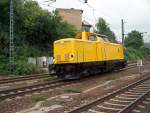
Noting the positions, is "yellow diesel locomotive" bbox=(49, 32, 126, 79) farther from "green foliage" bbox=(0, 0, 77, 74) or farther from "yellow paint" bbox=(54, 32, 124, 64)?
"green foliage" bbox=(0, 0, 77, 74)

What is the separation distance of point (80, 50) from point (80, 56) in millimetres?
412

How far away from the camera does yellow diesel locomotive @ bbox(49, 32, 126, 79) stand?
2231cm

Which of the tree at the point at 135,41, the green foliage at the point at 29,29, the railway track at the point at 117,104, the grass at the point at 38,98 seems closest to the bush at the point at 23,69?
the green foliage at the point at 29,29

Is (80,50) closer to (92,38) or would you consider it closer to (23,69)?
(92,38)

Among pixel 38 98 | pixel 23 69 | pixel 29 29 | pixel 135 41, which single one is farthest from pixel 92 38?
pixel 135 41

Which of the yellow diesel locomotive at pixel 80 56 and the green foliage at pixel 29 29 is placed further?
the green foliage at pixel 29 29

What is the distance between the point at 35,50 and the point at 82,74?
1689 centimetres

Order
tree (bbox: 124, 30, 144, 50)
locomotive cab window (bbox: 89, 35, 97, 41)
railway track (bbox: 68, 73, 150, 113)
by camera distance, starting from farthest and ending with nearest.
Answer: tree (bbox: 124, 30, 144, 50)
locomotive cab window (bbox: 89, 35, 97, 41)
railway track (bbox: 68, 73, 150, 113)

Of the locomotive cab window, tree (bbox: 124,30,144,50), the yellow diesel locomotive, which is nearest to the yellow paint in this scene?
the yellow diesel locomotive

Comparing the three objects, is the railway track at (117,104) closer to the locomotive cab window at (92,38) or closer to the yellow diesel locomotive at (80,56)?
the yellow diesel locomotive at (80,56)

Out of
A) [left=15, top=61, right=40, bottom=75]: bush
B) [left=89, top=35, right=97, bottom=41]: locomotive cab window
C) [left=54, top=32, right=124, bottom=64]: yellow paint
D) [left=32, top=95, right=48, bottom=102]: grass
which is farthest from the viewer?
[left=15, top=61, right=40, bottom=75]: bush

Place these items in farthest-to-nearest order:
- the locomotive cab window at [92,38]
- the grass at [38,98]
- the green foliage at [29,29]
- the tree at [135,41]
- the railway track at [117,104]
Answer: the tree at [135,41] < the green foliage at [29,29] < the locomotive cab window at [92,38] < the grass at [38,98] < the railway track at [117,104]

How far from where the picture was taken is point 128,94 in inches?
591

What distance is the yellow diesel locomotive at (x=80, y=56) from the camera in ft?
73.2
